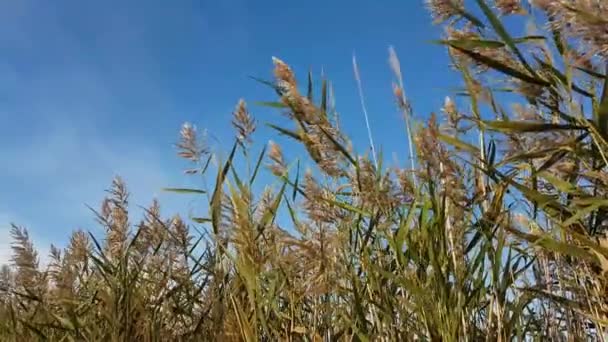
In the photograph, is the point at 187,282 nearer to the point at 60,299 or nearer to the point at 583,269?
the point at 60,299

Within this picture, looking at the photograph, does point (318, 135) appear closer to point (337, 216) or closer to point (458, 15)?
point (337, 216)

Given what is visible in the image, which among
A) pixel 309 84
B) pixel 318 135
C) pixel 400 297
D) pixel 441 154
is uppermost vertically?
pixel 309 84

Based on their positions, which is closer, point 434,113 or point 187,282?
point 434,113

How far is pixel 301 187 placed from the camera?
2131 mm

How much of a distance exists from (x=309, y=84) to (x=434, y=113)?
19.6 inches

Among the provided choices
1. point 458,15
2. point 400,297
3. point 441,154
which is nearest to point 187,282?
point 400,297

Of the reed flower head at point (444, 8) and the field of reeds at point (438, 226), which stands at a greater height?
the reed flower head at point (444, 8)

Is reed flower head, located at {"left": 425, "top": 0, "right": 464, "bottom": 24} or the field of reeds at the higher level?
reed flower head, located at {"left": 425, "top": 0, "right": 464, "bottom": 24}

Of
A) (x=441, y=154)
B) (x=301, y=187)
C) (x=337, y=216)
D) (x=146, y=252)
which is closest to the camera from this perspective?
(x=441, y=154)

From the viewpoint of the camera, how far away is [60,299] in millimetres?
2430

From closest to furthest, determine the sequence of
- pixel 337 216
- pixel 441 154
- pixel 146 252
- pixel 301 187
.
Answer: pixel 441 154 → pixel 337 216 → pixel 301 187 → pixel 146 252

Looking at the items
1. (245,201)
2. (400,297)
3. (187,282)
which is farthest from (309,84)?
(187,282)

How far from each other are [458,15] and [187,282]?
1.47 m

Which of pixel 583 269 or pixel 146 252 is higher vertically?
pixel 146 252
